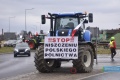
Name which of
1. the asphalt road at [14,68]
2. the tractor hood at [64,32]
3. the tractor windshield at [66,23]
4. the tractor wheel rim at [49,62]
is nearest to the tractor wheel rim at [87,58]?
the tractor hood at [64,32]

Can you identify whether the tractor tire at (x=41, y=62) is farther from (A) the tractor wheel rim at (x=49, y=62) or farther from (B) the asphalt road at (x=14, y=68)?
(B) the asphalt road at (x=14, y=68)

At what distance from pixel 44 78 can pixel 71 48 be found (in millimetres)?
3162

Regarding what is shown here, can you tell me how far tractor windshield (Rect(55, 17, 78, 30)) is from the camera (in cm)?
2106

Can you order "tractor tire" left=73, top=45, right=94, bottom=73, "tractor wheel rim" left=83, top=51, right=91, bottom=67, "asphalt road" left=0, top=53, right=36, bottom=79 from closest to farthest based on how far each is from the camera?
"tractor tire" left=73, top=45, right=94, bottom=73 → "tractor wheel rim" left=83, top=51, right=91, bottom=67 → "asphalt road" left=0, top=53, right=36, bottom=79

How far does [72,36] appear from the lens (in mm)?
19750

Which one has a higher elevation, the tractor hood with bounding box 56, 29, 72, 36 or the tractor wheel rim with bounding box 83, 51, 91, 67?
the tractor hood with bounding box 56, 29, 72, 36

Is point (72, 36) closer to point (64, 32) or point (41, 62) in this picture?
point (64, 32)

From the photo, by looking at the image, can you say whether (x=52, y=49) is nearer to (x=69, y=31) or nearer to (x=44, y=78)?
(x=69, y=31)

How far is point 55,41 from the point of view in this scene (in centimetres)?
2006

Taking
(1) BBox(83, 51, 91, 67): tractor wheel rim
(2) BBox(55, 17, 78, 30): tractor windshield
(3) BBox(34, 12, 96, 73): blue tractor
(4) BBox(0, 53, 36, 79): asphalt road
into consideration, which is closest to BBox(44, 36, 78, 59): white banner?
(3) BBox(34, 12, 96, 73): blue tractor

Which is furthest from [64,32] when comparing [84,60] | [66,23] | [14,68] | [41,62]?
[14,68]

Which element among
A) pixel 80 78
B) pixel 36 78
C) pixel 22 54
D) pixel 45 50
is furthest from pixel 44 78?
pixel 22 54

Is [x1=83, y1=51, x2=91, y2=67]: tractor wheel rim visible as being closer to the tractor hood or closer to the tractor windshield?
the tractor hood

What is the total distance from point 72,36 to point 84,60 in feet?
4.56
